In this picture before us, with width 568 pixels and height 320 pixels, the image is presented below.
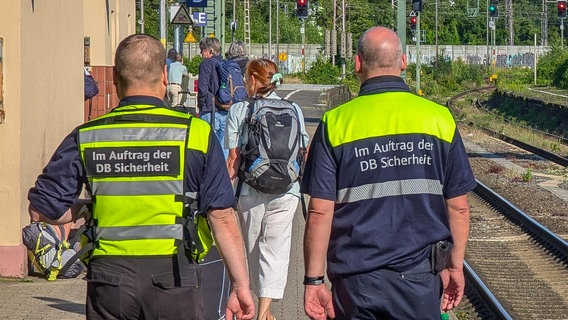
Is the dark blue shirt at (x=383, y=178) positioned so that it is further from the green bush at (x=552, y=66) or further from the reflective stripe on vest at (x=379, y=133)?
the green bush at (x=552, y=66)

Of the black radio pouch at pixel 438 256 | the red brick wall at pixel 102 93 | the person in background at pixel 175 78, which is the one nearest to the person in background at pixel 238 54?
the red brick wall at pixel 102 93

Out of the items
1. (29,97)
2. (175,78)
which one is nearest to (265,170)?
(29,97)

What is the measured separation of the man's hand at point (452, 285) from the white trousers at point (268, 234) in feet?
9.06

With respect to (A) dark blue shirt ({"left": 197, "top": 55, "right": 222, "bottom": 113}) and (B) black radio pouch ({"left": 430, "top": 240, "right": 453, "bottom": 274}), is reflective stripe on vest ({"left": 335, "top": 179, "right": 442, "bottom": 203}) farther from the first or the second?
(A) dark blue shirt ({"left": 197, "top": 55, "right": 222, "bottom": 113})

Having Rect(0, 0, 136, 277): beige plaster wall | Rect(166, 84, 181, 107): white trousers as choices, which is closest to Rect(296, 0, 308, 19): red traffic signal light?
Rect(166, 84, 181, 107): white trousers

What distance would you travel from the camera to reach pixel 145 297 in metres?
4.91

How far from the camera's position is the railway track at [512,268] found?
10773 millimetres

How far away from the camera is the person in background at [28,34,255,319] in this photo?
4930mm

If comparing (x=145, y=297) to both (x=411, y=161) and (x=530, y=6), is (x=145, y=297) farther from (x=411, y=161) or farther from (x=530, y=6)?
(x=530, y=6)

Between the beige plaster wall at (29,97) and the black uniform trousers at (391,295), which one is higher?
the beige plaster wall at (29,97)

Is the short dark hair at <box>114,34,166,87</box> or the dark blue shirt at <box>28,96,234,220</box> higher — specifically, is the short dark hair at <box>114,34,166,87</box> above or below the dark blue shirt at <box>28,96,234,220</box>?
above

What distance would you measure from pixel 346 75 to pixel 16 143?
64.2 meters

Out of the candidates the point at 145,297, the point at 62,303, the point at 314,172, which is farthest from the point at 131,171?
the point at 62,303

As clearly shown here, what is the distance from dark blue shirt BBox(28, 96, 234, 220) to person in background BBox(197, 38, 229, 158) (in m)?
9.21
